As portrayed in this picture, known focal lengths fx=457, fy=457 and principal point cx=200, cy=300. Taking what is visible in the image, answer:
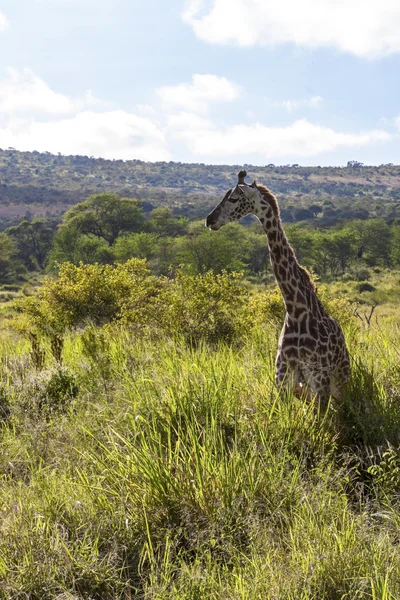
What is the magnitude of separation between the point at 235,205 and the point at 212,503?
8.06 feet

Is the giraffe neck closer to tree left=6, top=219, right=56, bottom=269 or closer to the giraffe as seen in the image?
the giraffe

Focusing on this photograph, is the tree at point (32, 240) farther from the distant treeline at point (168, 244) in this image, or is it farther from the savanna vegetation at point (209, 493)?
the savanna vegetation at point (209, 493)

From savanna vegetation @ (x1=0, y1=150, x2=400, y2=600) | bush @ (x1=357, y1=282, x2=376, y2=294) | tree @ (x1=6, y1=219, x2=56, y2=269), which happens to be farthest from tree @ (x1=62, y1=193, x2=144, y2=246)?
savanna vegetation @ (x1=0, y1=150, x2=400, y2=600)

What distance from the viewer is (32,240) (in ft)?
213

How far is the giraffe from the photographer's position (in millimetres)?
3711

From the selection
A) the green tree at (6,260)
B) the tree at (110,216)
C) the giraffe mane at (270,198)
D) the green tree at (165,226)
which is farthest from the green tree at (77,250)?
the giraffe mane at (270,198)

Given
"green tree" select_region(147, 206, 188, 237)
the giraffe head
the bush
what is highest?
"green tree" select_region(147, 206, 188, 237)

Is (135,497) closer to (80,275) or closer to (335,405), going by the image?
(335,405)

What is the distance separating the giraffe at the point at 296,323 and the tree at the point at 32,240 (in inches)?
2535

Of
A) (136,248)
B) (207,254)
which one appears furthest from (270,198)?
(136,248)

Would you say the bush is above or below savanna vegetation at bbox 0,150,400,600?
below

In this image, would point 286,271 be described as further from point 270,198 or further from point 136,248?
point 136,248

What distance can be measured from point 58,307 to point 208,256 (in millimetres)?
30115

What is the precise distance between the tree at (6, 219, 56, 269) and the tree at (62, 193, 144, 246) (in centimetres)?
637
